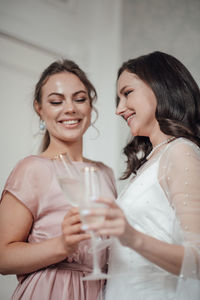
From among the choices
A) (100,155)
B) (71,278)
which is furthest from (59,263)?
(100,155)

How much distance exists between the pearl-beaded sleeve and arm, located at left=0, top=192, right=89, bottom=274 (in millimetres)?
333

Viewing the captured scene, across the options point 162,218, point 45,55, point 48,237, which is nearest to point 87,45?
point 45,55

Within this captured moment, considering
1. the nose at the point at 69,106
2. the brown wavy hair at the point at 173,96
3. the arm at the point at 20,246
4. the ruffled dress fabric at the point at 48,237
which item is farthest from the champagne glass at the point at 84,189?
the nose at the point at 69,106

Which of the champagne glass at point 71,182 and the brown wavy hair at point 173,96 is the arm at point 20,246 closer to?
the champagne glass at point 71,182

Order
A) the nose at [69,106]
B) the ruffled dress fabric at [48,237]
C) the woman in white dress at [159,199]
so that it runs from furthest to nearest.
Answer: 1. the nose at [69,106]
2. the ruffled dress fabric at [48,237]
3. the woman in white dress at [159,199]

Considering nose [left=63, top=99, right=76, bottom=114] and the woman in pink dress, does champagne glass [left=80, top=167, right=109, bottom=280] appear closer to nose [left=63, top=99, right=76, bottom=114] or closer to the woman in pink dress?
the woman in pink dress

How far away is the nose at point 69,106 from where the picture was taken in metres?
1.57

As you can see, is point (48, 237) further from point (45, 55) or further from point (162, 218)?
point (45, 55)

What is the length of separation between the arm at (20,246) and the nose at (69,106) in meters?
0.47

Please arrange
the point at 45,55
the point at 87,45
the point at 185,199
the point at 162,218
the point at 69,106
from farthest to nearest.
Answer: the point at 87,45, the point at 45,55, the point at 69,106, the point at 162,218, the point at 185,199

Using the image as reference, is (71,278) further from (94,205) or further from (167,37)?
(167,37)

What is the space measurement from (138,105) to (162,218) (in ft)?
1.61

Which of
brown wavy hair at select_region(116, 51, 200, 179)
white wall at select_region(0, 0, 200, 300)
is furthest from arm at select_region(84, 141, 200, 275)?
white wall at select_region(0, 0, 200, 300)

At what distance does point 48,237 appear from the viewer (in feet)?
4.41
